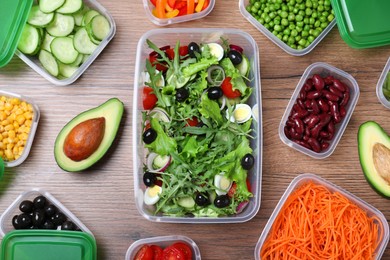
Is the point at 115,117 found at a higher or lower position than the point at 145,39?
lower

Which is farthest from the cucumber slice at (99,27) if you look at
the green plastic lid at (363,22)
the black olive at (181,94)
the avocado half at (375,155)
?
the avocado half at (375,155)

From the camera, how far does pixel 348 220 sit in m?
1.79

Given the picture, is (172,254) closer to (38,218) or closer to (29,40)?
(38,218)

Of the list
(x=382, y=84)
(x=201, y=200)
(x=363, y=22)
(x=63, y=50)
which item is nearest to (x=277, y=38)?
(x=363, y=22)

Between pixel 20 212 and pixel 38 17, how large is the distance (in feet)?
2.08

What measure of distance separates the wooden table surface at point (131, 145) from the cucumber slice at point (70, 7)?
0.11 meters

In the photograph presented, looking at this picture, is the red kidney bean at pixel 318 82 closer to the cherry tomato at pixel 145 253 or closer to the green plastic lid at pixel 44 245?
the cherry tomato at pixel 145 253

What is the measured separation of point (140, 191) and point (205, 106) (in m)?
0.34

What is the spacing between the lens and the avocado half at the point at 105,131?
5.73 feet

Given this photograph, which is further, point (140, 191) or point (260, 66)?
point (260, 66)

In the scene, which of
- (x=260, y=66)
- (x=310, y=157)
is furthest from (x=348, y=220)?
(x=260, y=66)

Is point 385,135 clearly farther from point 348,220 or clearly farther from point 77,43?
point 77,43

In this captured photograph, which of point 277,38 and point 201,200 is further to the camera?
point 277,38

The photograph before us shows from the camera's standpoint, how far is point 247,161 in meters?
1.72
